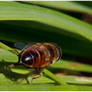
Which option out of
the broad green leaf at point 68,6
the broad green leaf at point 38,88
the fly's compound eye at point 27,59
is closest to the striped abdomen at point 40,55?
the fly's compound eye at point 27,59

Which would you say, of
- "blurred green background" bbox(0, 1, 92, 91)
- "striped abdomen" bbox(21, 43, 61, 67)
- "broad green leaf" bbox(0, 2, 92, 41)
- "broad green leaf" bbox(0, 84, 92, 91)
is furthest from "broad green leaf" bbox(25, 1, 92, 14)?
"broad green leaf" bbox(0, 84, 92, 91)

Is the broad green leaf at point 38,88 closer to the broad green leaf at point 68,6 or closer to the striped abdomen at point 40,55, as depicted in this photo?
the striped abdomen at point 40,55

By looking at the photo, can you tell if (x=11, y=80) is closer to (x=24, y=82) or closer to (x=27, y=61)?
(x=24, y=82)

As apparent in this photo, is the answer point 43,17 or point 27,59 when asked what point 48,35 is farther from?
point 27,59

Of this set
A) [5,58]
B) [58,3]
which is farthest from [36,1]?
[5,58]

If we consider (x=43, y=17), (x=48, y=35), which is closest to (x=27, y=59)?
(x=43, y=17)

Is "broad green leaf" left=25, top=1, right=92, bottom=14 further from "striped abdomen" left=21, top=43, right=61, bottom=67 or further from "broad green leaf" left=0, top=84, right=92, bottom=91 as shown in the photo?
"broad green leaf" left=0, top=84, right=92, bottom=91
